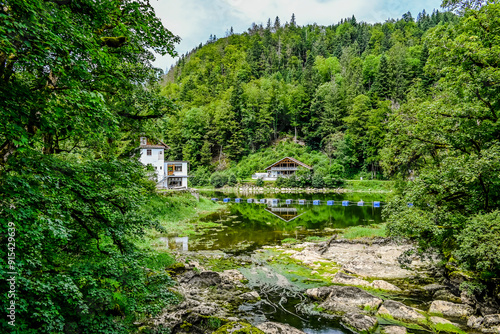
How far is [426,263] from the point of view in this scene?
14688 mm

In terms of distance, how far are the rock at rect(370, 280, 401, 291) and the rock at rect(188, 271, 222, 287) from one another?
22.2ft

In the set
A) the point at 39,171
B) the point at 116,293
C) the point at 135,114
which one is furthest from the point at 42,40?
the point at 135,114

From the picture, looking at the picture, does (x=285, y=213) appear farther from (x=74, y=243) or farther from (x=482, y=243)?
(x=74, y=243)

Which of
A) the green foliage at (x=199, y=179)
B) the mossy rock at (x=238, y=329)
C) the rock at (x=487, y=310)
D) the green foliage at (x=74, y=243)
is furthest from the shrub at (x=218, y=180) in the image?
the rock at (x=487, y=310)

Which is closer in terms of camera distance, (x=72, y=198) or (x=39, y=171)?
(x=39, y=171)

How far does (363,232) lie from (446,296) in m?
11.3

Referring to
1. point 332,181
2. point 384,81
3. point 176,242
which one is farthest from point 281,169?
point 176,242

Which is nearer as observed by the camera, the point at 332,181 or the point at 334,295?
the point at 334,295

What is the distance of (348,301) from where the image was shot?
10.1 metres

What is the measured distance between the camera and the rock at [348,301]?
9.72 metres

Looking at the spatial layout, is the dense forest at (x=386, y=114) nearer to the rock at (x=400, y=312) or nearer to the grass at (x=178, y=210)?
the rock at (x=400, y=312)

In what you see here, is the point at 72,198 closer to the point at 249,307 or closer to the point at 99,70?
the point at 99,70

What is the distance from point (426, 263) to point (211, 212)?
21778 mm

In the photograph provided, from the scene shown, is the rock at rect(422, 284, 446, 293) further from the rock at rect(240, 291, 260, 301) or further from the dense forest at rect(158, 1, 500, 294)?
the rock at rect(240, 291, 260, 301)
